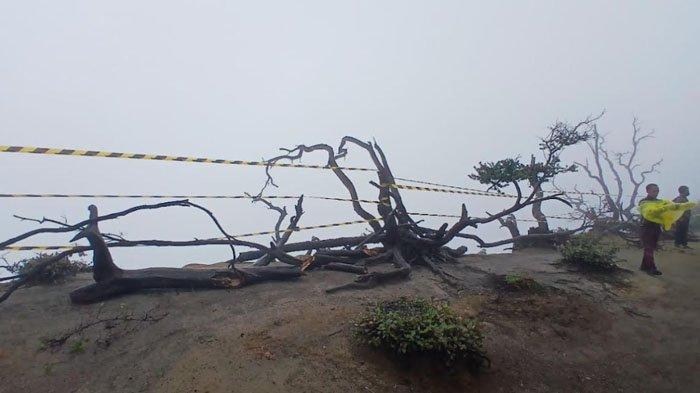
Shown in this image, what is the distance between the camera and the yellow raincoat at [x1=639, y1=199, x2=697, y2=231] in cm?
696

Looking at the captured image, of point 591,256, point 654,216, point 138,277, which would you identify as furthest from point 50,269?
point 654,216

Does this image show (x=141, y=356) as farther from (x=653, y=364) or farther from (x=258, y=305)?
(x=653, y=364)

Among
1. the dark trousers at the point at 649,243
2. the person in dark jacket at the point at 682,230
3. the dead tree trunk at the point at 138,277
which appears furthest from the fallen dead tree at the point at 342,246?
the person in dark jacket at the point at 682,230

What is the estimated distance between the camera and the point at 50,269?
6.54 m

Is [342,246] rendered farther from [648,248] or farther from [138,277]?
[648,248]

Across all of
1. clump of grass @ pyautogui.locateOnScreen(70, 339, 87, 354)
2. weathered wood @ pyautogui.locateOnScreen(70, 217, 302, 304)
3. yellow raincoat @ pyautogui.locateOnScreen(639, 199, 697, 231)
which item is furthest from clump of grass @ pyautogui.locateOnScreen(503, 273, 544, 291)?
clump of grass @ pyautogui.locateOnScreen(70, 339, 87, 354)

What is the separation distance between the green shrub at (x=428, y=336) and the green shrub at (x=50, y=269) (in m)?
5.77

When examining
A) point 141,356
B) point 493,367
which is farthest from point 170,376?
point 493,367

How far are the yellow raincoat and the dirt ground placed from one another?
49.6 inches

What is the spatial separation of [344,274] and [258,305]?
2241mm

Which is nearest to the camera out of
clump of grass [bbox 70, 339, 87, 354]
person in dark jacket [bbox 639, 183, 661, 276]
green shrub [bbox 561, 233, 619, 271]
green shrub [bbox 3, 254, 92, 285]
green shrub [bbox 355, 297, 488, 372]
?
green shrub [bbox 355, 297, 488, 372]

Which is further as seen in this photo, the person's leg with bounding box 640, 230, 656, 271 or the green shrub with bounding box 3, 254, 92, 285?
the person's leg with bounding box 640, 230, 656, 271

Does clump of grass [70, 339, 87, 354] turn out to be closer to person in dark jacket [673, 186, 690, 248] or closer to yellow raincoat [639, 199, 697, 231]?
yellow raincoat [639, 199, 697, 231]

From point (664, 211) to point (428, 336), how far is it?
20.6 ft
